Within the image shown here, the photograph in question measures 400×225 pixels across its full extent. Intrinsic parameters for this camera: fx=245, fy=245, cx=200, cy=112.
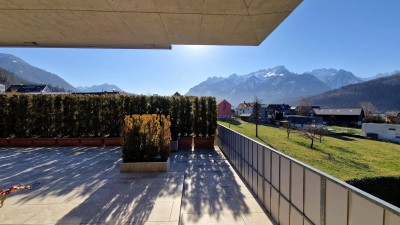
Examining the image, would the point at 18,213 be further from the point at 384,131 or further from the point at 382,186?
the point at 384,131

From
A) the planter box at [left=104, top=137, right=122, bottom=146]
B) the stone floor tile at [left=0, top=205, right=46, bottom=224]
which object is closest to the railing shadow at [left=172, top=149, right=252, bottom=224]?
the stone floor tile at [left=0, top=205, right=46, bottom=224]

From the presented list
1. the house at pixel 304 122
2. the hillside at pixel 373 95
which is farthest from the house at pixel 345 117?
the hillside at pixel 373 95

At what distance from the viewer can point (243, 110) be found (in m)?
92.9

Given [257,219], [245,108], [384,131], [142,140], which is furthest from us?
[245,108]

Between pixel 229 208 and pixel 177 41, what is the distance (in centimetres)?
596

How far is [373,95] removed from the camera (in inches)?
5581

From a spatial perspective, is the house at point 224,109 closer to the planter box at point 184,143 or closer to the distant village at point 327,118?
the distant village at point 327,118

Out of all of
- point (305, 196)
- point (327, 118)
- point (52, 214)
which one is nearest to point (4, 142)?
point (52, 214)

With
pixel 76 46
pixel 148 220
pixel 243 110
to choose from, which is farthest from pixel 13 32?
pixel 243 110

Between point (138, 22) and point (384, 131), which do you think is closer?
point (138, 22)

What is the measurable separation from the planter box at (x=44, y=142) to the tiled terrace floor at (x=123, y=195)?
3.72m

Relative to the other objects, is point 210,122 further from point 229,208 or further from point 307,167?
point 307,167

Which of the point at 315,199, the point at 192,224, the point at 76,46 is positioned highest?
the point at 76,46

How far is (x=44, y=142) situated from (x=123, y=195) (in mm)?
9914
